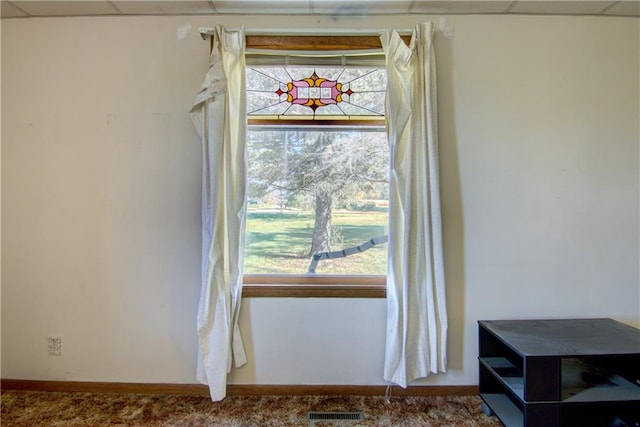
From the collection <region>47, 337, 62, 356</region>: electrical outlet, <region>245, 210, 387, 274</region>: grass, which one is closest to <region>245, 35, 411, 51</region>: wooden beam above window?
<region>245, 210, 387, 274</region>: grass

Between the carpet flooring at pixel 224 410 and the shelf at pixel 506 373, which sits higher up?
the shelf at pixel 506 373

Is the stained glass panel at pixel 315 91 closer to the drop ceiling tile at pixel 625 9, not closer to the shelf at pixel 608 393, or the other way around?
the drop ceiling tile at pixel 625 9

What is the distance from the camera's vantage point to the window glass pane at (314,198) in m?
2.04

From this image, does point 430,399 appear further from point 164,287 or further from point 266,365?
point 164,287

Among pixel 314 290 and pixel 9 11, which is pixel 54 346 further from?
pixel 9 11

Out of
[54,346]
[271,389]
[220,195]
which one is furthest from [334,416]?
[54,346]

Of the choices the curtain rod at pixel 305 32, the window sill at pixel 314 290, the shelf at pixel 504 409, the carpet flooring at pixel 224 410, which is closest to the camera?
the shelf at pixel 504 409

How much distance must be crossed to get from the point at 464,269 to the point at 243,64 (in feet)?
Result: 5.97

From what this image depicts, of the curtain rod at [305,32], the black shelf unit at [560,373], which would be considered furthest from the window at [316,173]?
the black shelf unit at [560,373]

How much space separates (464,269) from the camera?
1979 millimetres

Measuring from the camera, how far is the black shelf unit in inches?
58.1

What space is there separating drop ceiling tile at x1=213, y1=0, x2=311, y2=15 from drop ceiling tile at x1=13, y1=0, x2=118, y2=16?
677 millimetres

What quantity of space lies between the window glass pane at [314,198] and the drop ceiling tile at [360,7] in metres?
0.69

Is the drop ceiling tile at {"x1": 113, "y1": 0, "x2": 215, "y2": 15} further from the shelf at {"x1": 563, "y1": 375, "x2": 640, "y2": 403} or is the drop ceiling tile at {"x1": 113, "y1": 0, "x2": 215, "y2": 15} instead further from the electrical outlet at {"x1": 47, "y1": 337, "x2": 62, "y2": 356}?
the shelf at {"x1": 563, "y1": 375, "x2": 640, "y2": 403}
